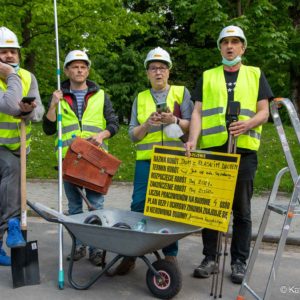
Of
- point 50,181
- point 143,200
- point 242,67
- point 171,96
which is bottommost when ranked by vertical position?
point 50,181

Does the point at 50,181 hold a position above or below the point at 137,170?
below

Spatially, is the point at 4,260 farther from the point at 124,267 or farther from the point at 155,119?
the point at 155,119

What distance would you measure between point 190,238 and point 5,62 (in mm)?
3180

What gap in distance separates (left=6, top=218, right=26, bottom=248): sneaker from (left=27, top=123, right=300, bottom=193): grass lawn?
4662mm

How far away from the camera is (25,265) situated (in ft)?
14.7

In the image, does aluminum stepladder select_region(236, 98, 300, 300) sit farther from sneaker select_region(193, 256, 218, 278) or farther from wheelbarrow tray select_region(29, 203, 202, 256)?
sneaker select_region(193, 256, 218, 278)

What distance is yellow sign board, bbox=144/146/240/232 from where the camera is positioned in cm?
406

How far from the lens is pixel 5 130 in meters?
4.78

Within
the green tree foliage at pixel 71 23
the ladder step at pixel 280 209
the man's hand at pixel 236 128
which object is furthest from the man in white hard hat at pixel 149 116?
the green tree foliage at pixel 71 23

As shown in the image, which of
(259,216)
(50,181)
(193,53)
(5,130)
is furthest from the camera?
(193,53)

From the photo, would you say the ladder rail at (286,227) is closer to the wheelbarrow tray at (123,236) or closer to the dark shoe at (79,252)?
the wheelbarrow tray at (123,236)

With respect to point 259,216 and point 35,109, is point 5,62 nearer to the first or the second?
point 35,109

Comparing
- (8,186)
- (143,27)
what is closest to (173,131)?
(8,186)

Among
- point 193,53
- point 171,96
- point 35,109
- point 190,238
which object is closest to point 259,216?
point 190,238
